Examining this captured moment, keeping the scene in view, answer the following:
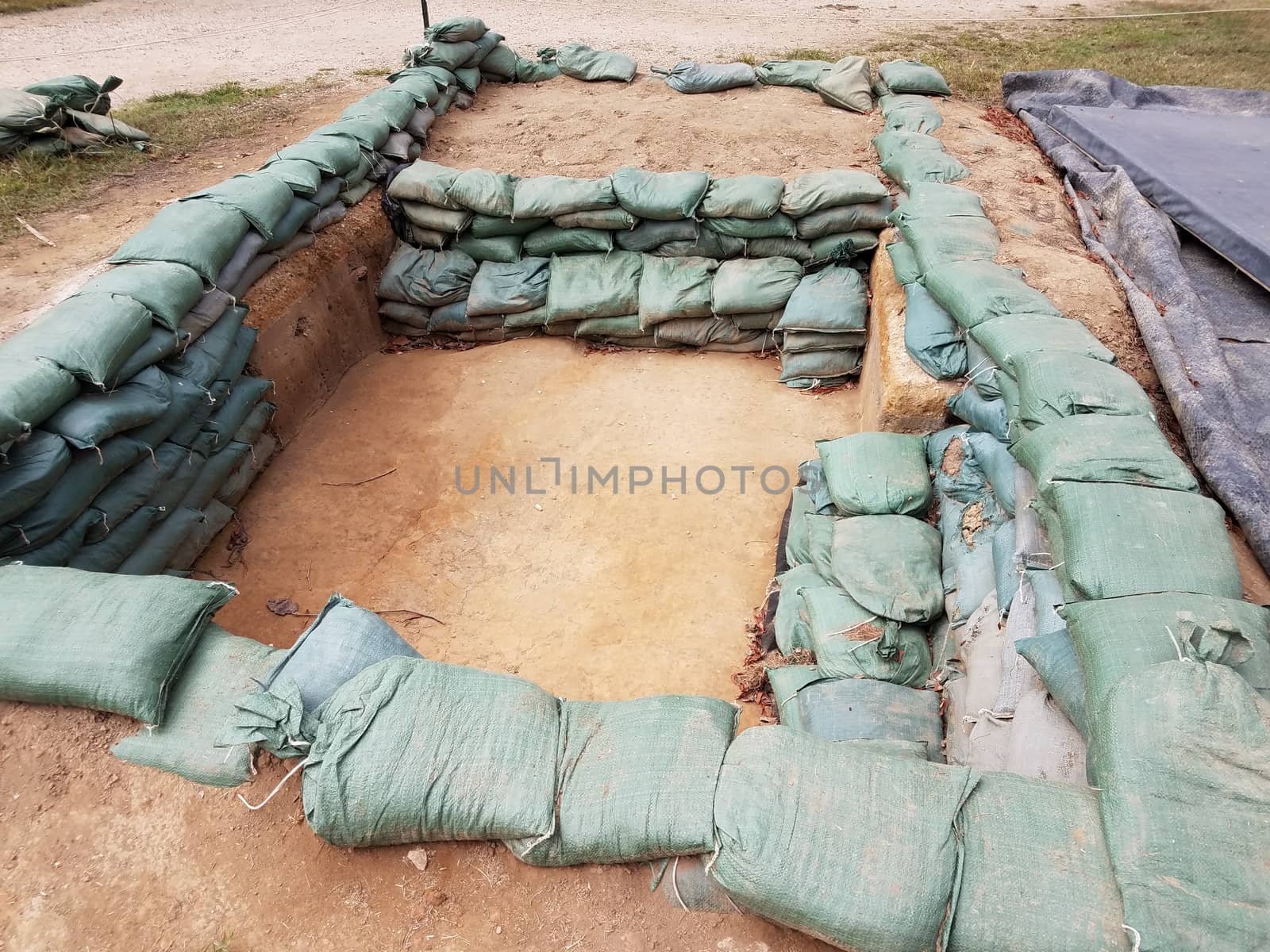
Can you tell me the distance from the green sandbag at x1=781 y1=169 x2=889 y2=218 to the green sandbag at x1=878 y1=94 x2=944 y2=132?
→ 1311 millimetres

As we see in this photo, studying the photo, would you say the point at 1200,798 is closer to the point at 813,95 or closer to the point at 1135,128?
the point at 1135,128

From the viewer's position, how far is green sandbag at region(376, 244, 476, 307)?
656 centimetres

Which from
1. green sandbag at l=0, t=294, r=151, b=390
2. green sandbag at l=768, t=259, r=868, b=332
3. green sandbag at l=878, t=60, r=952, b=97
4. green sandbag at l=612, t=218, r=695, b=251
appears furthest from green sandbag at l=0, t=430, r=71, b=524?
green sandbag at l=878, t=60, r=952, b=97

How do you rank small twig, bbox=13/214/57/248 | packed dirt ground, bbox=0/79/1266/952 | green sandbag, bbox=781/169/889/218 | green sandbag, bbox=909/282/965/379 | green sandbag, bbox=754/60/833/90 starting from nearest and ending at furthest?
packed dirt ground, bbox=0/79/1266/952 < green sandbag, bbox=909/282/965/379 < small twig, bbox=13/214/57/248 < green sandbag, bbox=781/169/889/218 < green sandbag, bbox=754/60/833/90

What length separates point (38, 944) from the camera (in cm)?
225

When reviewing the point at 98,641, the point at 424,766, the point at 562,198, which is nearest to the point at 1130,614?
the point at 424,766

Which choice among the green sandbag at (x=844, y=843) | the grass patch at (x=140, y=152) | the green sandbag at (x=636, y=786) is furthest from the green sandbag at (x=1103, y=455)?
the grass patch at (x=140, y=152)

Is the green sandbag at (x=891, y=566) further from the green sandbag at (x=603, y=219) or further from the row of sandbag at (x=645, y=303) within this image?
the green sandbag at (x=603, y=219)

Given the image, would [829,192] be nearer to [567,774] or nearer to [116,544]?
[567,774]

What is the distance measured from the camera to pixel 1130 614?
2.45 metres

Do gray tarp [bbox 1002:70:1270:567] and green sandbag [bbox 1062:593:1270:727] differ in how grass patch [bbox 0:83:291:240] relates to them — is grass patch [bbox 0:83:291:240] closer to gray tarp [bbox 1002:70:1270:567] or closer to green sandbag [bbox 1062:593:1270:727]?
green sandbag [bbox 1062:593:1270:727]

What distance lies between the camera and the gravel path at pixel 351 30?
9648 millimetres

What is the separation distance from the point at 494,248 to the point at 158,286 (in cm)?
288

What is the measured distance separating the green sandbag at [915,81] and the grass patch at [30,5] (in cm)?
1209
